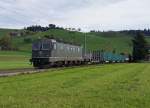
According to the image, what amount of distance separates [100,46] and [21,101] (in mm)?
176784

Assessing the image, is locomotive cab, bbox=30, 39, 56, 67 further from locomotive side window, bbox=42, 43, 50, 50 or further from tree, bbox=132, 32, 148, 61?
tree, bbox=132, 32, 148, 61

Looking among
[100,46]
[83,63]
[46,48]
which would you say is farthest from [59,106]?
[100,46]

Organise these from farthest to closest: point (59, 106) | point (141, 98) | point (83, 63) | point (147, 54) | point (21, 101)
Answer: point (147, 54) < point (83, 63) < point (141, 98) < point (21, 101) < point (59, 106)

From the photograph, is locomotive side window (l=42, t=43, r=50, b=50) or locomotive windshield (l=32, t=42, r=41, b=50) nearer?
locomotive side window (l=42, t=43, r=50, b=50)

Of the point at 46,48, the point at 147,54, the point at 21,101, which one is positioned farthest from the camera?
the point at 147,54

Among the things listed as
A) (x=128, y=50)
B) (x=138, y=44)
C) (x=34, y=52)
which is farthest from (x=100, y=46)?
(x=34, y=52)

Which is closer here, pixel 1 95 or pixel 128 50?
pixel 1 95

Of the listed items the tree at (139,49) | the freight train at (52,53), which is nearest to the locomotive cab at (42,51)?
the freight train at (52,53)

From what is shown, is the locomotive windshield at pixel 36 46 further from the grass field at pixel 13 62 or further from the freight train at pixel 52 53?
the grass field at pixel 13 62

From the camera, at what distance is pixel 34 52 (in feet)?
164

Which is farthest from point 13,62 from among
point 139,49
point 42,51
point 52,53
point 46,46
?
point 139,49

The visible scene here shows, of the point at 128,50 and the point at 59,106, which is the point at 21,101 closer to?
the point at 59,106

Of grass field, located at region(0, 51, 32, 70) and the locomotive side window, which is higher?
the locomotive side window

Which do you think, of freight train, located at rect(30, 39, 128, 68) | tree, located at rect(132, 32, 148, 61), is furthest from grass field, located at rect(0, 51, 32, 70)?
tree, located at rect(132, 32, 148, 61)
